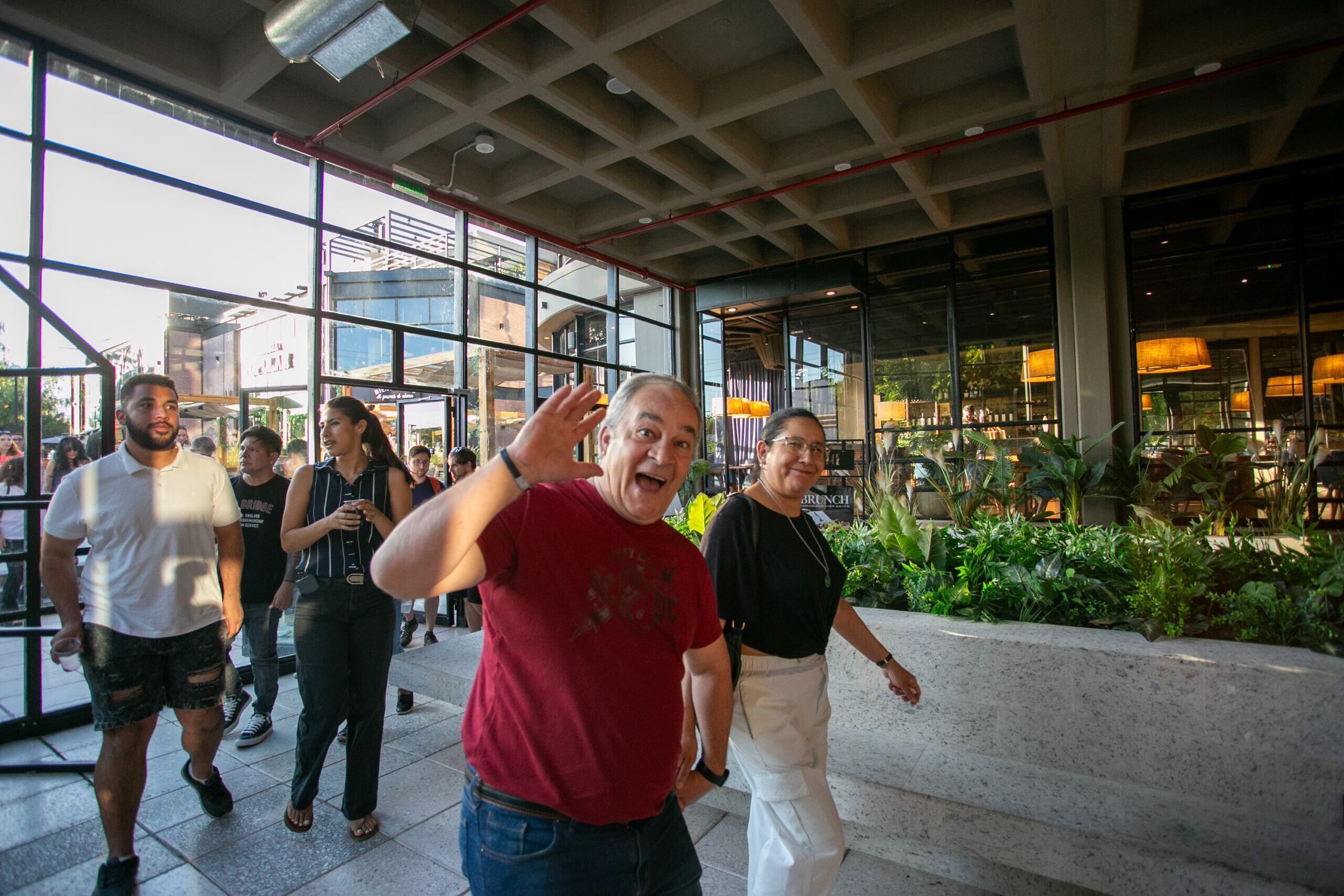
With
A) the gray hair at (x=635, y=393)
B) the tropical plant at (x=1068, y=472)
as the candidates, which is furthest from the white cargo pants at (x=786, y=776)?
the tropical plant at (x=1068, y=472)

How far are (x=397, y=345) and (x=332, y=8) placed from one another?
3.96 meters

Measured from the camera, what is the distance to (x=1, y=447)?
4051mm

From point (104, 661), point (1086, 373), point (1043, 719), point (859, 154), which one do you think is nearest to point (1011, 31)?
point (859, 154)

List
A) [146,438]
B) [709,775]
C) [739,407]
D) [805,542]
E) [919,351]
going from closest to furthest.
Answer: [709,775]
[805,542]
[146,438]
[919,351]
[739,407]

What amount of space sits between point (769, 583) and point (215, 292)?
586 cm

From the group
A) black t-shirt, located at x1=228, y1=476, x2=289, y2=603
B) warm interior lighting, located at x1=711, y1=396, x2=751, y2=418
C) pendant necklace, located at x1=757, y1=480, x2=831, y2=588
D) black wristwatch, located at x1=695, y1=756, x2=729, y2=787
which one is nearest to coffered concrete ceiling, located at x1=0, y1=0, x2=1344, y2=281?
warm interior lighting, located at x1=711, y1=396, x2=751, y2=418

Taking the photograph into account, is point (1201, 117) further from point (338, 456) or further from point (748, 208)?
point (338, 456)

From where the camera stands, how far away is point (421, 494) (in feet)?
19.5

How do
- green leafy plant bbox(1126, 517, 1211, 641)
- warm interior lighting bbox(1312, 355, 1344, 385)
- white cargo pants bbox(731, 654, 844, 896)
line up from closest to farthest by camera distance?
white cargo pants bbox(731, 654, 844, 896)
green leafy plant bbox(1126, 517, 1211, 641)
warm interior lighting bbox(1312, 355, 1344, 385)

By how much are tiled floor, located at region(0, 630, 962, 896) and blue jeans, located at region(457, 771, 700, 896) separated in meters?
1.58

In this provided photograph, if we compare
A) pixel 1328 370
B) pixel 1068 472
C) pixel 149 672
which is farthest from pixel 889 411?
pixel 149 672

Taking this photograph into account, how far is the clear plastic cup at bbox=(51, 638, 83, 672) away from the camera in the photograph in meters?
2.50

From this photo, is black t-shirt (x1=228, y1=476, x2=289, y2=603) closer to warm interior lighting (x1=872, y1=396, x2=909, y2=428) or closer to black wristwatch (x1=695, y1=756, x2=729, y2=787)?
black wristwatch (x1=695, y1=756, x2=729, y2=787)

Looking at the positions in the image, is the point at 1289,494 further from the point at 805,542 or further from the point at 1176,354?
the point at 805,542
